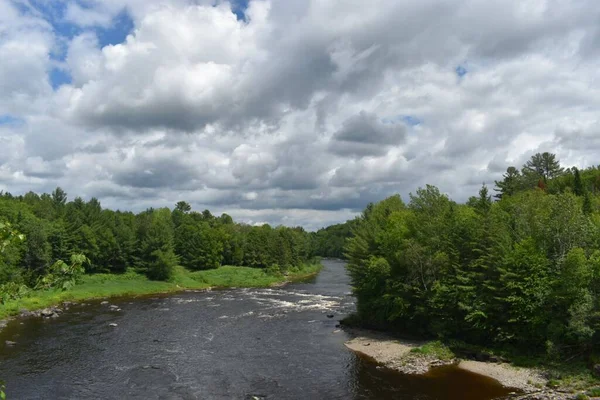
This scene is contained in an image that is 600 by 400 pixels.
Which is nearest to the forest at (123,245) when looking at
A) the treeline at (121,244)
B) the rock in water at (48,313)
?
the treeline at (121,244)

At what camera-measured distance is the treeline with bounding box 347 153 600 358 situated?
36.0 metres

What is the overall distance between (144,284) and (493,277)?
69386 mm

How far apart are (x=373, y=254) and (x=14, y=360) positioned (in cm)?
3874

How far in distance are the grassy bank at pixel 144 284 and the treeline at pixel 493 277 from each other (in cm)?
4572

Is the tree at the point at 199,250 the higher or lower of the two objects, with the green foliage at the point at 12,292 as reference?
lower

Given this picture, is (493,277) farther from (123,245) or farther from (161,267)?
(123,245)

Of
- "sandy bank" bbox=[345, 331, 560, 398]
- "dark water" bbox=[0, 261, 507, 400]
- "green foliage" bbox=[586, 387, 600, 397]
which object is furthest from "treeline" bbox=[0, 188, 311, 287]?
"green foliage" bbox=[586, 387, 600, 397]

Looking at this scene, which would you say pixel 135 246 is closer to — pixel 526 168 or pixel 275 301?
pixel 275 301

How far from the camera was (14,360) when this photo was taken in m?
39.4

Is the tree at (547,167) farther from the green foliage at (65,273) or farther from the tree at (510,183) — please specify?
the green foliage at (65,273)

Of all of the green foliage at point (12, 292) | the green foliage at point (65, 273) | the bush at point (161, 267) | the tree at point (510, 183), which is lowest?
the bush at point (161, 267)

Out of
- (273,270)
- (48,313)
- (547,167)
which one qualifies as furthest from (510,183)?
(48,313)

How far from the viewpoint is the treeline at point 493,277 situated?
3600 cm

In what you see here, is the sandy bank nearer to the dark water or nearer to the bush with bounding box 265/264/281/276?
the dark water
